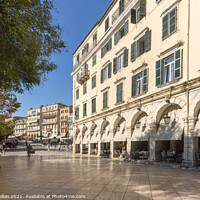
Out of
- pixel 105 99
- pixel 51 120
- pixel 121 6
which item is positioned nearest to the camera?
pixel 121 6

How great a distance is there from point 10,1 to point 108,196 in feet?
22.7

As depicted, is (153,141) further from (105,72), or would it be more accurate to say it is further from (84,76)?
(84,76)

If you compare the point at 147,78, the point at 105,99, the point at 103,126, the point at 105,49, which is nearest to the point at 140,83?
the point at 147,78

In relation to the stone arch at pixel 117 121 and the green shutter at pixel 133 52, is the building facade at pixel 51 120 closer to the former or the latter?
the stone arch at pixel 117 121

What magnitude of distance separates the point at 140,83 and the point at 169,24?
18.2 feet

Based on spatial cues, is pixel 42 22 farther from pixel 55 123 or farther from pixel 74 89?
pixel 55 123

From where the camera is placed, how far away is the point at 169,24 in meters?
16.2

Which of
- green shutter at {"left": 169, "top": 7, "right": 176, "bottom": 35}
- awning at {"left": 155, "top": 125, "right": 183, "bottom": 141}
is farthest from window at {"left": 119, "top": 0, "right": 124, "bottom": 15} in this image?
awning at {"left": 155, "top": 125, "right": 183, "bottom": 141}

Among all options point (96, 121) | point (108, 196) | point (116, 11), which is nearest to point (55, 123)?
point (96, 121)

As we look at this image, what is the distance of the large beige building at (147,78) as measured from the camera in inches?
564

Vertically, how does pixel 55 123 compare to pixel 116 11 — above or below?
below

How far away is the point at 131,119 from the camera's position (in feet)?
67.6

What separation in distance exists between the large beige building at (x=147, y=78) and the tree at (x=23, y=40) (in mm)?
8637

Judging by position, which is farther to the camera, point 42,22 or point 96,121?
point 96,121
